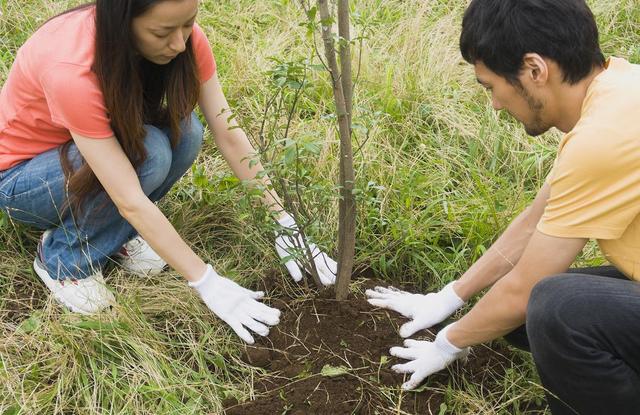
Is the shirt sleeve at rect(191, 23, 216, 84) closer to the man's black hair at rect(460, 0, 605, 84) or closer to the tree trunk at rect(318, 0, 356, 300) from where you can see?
the tree trunk at rect(318, 0, 356, 300)

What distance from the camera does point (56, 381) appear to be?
2.20 metres

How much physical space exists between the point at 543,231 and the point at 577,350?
0.95ft

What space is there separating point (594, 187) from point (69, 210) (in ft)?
5.46

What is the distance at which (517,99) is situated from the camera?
6.06 feet

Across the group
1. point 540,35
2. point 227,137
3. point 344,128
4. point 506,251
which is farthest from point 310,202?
point 540,35

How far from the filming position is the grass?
2.20 meters

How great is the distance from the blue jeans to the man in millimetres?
1088

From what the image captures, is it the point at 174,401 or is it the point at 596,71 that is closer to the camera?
the point at 596,71

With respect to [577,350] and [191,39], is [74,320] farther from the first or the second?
[577,350]

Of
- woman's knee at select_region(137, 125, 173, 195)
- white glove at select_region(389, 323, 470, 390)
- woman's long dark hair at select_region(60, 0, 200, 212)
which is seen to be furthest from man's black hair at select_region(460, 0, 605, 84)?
woman's knee at select_region(137, 125, 173, 195)

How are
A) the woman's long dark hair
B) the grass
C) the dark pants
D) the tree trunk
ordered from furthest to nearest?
1. the grass
2. the woman's long dark hair
3. the tree trunk
4. the dark pants

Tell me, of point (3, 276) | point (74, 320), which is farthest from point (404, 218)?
point (3, 276)

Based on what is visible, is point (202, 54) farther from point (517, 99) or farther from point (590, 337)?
point (590, 337)

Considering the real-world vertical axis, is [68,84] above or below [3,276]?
above
